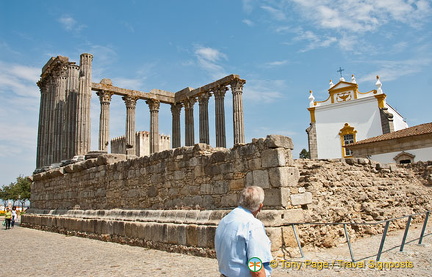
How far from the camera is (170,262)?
253 inches

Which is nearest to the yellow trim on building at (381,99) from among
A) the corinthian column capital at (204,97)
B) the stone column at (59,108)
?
the corinthian column capital at (204,97)

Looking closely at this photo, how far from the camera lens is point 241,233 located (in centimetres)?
251

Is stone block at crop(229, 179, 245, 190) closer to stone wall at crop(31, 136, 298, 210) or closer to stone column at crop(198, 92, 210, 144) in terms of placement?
stone wall at crop(31, 136, 298, 210)

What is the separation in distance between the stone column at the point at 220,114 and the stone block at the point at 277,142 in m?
16.0

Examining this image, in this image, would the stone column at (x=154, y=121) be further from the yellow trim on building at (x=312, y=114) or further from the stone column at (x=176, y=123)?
the yellow trim on building at (x=312, y=114)

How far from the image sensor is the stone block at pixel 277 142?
6.38 metres

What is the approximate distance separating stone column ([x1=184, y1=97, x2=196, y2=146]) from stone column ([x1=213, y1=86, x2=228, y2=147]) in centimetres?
258

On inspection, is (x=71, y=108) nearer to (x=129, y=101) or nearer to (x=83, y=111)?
(x=83, y=111)

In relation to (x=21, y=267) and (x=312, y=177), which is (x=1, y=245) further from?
(x=312, y=177)

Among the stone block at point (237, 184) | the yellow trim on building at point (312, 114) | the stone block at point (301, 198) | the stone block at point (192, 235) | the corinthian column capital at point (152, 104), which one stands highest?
the yellow trim on building at point (312, 114)

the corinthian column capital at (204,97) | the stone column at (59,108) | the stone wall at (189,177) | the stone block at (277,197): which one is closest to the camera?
the stone block at (277,197)

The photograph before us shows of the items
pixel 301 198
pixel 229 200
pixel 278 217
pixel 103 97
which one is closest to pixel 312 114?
pixel 103 97

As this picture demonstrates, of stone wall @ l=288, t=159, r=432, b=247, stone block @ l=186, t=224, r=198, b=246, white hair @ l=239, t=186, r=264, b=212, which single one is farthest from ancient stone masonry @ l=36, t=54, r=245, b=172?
white hair @ l=239, t=186, r=264, b=212

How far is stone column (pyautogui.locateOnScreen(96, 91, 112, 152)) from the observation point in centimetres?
1992
